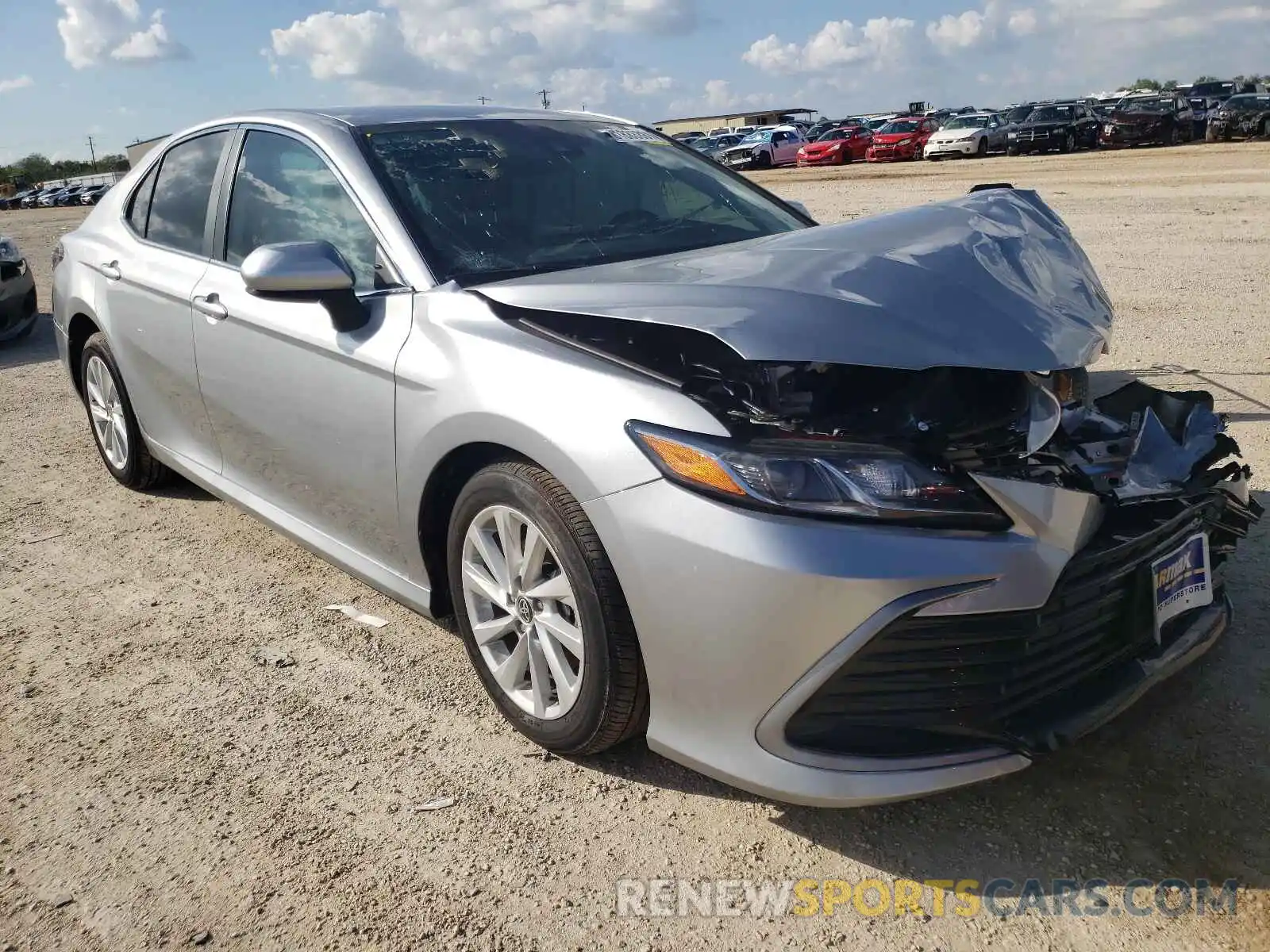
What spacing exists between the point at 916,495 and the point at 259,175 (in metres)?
2.66

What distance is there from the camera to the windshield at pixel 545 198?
309cm

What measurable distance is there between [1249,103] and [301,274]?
31.3 meters

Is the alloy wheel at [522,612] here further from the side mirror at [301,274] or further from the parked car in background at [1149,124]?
the parked car in background at [1149,124]

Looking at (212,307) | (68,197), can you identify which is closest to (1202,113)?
(212,307)

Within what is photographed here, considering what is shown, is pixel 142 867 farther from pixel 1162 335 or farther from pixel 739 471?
pixel 1162 335

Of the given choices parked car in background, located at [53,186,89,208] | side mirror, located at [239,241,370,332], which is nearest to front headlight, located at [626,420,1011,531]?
side mirror, located at [239,241,370,332]

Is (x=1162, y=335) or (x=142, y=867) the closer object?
(x=142, y=867)

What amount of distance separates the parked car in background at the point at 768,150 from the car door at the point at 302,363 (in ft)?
113

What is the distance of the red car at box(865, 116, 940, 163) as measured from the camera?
3300 centimetres

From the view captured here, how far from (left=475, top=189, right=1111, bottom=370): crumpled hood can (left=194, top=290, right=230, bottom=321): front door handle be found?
1.29m

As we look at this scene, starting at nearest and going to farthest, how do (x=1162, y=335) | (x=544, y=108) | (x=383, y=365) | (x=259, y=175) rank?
(x=383, y=365), (x=259, y=175), (x=544, y=108), (x=1162, y=335)

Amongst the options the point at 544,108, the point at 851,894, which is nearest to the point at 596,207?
the point at 544,108

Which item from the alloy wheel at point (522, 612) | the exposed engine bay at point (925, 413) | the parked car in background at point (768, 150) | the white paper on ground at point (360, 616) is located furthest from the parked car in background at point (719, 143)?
the alloy wheel at point (522, 612)

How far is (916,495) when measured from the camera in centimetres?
218
